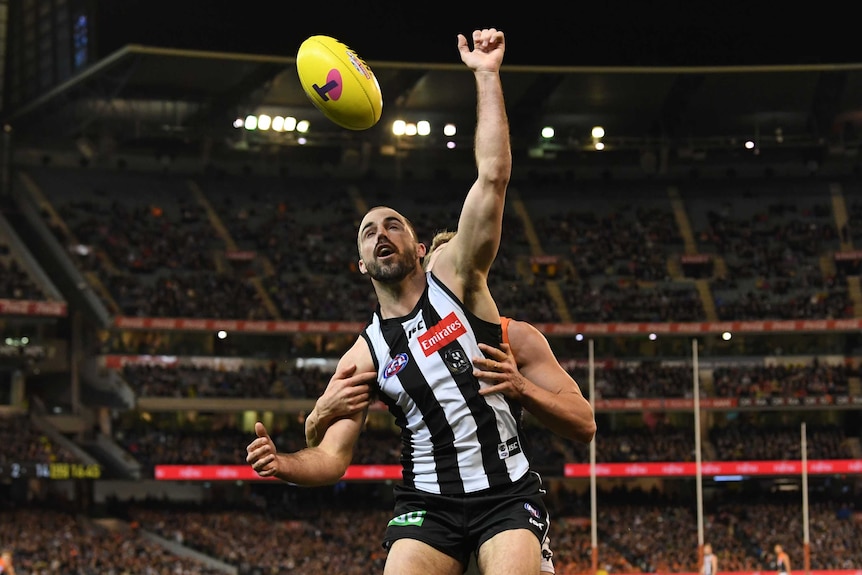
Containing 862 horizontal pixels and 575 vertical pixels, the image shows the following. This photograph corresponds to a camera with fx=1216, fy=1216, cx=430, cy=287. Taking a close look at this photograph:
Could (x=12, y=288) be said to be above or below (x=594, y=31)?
below

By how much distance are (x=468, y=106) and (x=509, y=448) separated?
159 feet

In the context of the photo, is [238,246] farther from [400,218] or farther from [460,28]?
[400,218]

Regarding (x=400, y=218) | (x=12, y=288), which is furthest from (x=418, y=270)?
(x=12, y=288)

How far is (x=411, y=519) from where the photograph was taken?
650cm

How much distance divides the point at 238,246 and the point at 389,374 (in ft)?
153

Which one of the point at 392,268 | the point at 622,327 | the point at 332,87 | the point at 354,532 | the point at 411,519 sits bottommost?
the point at 354,532

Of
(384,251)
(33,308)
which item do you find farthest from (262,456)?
(33,308)

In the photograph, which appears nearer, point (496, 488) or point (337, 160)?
point (496, 488)

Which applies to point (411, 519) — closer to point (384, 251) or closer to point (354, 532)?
point (384, 251)

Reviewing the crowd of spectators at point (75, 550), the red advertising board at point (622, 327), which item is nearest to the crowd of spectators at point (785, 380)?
the red advertising board at point (622, 327)

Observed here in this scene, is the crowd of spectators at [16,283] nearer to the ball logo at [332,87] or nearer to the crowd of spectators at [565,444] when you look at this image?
the crowd of spectators at [565,444]

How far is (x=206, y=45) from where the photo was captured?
4947cm

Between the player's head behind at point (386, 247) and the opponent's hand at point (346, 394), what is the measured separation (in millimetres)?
565

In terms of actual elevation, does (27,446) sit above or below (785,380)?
below
